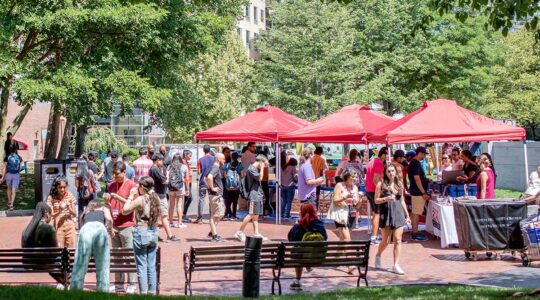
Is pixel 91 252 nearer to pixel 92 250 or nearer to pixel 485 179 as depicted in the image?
pixel 92 250

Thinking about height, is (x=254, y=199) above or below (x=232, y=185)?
below

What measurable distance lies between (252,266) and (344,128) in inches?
330

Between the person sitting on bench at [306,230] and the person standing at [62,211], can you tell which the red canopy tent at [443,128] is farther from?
the person standing at [62,211]

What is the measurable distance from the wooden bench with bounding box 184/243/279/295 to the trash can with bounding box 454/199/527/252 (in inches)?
168

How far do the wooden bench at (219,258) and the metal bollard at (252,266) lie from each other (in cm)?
74

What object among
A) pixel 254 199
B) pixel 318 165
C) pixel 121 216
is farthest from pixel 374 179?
pixel 318 165

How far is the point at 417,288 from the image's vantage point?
9.84 metres

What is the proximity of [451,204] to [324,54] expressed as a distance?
24.8m

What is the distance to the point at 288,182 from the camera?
60.8 feet

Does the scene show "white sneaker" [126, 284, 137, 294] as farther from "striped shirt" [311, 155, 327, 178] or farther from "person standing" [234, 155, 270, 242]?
"striped shirt" [311, 155, 327, 178]

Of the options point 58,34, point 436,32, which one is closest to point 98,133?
point 436,32

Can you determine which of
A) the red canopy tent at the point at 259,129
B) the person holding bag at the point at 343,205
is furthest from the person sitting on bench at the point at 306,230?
the red canopy tent at the point at 259,129

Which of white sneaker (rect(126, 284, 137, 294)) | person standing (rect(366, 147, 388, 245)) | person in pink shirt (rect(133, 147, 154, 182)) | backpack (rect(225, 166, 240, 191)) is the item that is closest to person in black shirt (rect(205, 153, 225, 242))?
person in pink shirt (rect(133, 147, 154, 182))

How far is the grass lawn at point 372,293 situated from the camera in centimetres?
741
